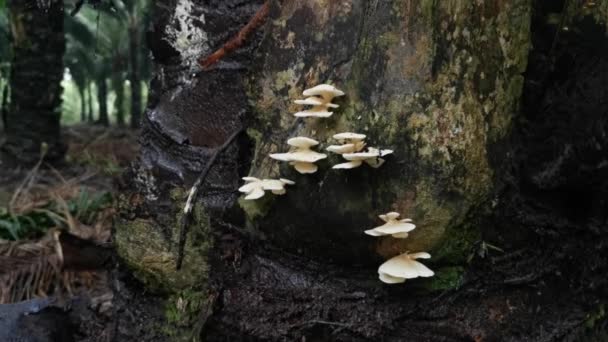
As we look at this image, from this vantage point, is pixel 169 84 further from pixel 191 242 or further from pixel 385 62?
pixel 385 62

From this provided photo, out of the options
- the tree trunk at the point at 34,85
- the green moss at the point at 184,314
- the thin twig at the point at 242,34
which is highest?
the tree trunk at the point at 34,85

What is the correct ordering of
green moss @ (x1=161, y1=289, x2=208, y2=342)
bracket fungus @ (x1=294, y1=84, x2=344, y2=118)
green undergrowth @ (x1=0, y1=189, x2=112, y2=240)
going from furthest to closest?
green undergrowth @ (x1=0, y1=189, x2=112, y2=240) → green moss @ (x1=161, y1=289, x2=208, y2=342) → bracket fungus @ (x1=294, y1=84, x2=344, y2=118)

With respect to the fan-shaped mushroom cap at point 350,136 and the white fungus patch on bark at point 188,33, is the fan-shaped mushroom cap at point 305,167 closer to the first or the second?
the fan-shaped mushroom cap at point 350,136

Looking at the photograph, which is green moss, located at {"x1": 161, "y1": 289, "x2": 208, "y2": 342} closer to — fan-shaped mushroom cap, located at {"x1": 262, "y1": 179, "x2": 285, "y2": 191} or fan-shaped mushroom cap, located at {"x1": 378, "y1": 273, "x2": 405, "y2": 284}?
fan-shaped mushroom cap, located at {"x1": 262, "y1": 179, "x2": 285, "y2": 191}

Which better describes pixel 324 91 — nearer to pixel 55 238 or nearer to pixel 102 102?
pixel 55 238

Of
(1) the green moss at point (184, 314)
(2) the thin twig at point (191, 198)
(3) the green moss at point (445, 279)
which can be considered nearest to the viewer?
(3) the green moss at point (445, 279)

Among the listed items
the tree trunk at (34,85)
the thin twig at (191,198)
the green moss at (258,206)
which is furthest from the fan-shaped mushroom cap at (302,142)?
the tree trunk at (34,85)

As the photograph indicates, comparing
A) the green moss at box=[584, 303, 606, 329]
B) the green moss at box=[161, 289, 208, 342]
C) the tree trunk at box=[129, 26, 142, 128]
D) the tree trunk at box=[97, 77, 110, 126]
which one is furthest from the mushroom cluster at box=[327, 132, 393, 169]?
the tree trunk at box=[97, 77, 110, 126]
